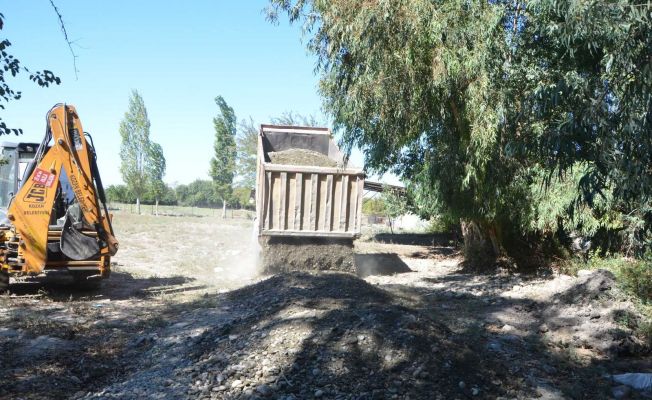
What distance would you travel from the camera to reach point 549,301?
26.9 ft

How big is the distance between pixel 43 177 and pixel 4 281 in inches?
70.8

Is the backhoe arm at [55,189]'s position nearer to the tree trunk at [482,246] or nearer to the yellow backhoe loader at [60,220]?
the yellow backhoe loader at [60,220]

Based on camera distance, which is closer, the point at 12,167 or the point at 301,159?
the point at 12,167

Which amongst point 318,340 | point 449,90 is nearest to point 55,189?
point 318,340

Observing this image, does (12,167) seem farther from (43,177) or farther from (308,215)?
(308,215)

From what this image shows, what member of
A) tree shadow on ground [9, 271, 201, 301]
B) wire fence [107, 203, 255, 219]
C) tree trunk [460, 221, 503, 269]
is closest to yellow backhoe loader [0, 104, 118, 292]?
tree shadow on ground [9, 271, 201, 301]

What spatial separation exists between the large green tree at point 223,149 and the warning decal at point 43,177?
33.6 meters

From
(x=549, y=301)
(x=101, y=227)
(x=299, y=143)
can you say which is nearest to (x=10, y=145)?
(x=101, y=227)

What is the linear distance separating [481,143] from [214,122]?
35.5m

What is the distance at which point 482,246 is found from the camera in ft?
39.9

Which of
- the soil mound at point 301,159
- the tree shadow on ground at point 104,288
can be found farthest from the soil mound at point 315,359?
the soil mound at point 301,159

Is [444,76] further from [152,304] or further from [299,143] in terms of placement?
[152,304]

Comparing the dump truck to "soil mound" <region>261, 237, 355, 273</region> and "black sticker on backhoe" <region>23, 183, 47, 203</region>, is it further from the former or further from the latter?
"black sticker on backhoe" <region>23, 183, 47, 203</region>

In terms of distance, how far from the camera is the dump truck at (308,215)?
10.8 metres
